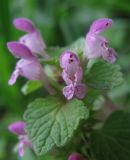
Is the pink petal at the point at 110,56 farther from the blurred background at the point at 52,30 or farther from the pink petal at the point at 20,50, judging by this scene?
the blurred background at the point at 52,30

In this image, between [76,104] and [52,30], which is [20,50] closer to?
[76,104]

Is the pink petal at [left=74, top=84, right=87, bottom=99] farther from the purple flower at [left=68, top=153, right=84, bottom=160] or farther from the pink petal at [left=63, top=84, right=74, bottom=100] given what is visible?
the purple flower at [left=68, top=153, right=84, bottom=160]

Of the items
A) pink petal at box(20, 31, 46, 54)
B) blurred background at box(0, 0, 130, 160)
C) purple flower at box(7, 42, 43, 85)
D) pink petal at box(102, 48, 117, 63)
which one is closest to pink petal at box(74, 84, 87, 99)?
pink petal at box(102, 48, 117, 63)

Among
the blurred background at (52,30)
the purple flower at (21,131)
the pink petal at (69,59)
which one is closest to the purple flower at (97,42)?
the pink petal at (69,59)

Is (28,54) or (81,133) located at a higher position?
(28,54)

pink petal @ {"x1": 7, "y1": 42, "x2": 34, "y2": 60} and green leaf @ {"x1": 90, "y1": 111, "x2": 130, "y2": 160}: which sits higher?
pink petal @ {"x1": 7, "y1": 42, "x2": 34, "y2": 60}

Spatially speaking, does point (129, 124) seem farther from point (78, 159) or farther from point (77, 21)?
point (77, 21)

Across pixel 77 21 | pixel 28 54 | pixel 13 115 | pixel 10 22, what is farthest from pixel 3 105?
pixel 28 54
